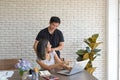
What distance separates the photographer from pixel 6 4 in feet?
17.7

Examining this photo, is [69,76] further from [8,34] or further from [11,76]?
[8,34]

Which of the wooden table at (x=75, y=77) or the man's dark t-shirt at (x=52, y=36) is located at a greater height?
the man's dark t-shirt at (x=52, y=36)

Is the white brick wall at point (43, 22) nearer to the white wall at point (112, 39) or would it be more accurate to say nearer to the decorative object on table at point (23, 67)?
the white wall at point (112, 39)

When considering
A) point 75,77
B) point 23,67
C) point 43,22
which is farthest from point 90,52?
point 23,67

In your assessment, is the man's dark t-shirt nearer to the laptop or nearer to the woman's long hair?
the woman's long hair

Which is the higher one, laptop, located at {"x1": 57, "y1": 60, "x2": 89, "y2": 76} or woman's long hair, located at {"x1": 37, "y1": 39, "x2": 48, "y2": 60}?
woman's long hair, located at {"x1": 37, "y1": 39, "x2": 48, "y2": 60}

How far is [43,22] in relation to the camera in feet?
18.2

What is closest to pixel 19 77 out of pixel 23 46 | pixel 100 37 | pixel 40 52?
pixel 40 52

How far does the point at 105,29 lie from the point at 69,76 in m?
2.81

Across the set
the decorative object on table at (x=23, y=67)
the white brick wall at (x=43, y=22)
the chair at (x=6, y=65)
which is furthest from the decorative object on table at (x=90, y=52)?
the decorative object on table at (x=23, y=67)

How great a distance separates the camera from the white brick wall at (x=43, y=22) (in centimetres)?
546

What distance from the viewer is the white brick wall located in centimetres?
546

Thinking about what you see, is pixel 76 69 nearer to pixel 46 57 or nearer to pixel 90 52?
pixel 46 57

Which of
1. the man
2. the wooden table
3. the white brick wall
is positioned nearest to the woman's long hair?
the wooden table
